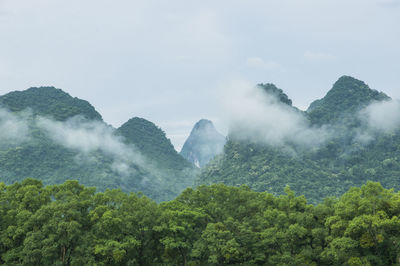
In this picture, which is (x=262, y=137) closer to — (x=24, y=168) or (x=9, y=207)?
(x=24, y=168)

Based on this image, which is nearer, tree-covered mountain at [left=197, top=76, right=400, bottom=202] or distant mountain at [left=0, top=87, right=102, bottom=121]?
tree-covered mountain at [left=197, top=76, right=400, bottom=202]

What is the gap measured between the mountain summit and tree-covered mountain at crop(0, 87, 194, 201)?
59.4m

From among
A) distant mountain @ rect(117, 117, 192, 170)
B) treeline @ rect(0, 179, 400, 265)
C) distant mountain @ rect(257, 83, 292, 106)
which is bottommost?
treeline @ rect(0, 179, 400, 265)

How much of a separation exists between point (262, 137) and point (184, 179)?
50605 mm

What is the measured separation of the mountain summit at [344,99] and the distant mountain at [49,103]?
87.8 m

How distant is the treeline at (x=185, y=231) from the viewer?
21.9 m

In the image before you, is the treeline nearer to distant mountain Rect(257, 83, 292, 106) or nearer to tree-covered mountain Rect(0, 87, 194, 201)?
tree-covered mountain Rect(0, 87, 194, 201)

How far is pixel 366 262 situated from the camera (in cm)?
2098

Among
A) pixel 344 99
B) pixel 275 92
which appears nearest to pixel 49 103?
pixel 275 92

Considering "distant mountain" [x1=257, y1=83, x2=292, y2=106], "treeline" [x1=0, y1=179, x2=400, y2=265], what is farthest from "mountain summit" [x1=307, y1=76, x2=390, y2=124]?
"treeline" [x1=0, y1=179, x2=400, y2=265]

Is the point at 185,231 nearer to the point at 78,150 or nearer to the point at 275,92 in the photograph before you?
the point at 275,92

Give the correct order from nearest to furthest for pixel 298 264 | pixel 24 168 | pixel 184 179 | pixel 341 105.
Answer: pixel 298 264 → pixel 24 168 → pixel 341 105 → pixel 184 179

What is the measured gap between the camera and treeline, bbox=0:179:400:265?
2189cm

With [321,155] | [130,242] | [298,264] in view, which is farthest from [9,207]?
[321,155]
